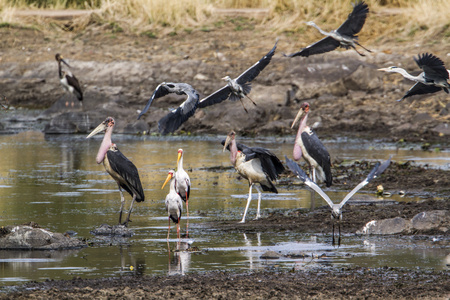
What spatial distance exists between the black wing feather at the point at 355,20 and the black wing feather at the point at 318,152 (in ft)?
5.99

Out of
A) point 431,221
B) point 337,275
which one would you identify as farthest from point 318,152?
point 337,275

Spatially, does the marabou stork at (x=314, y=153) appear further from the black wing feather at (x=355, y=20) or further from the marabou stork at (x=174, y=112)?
the marabou stork at (x=174, y=112)

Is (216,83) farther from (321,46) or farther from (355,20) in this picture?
(355,20)

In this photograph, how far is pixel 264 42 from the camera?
2686 cm

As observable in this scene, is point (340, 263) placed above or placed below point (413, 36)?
below

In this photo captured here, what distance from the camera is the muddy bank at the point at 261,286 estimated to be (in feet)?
21.2

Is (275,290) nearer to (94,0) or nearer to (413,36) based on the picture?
(413,36)

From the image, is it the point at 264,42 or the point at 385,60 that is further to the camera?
the point at 264,42

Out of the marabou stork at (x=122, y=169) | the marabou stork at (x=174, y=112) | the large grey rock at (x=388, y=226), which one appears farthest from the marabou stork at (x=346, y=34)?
the large grey rock at (x=388, y=226)

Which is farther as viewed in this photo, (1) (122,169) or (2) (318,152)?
(2) (318,152)

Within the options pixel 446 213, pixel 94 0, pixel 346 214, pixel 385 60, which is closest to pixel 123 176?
pixel 346 214

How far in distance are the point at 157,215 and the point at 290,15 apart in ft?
61.1

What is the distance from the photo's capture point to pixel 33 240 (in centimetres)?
848

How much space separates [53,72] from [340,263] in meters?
20.9
